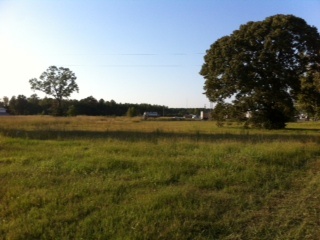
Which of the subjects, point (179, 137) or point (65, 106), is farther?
point (65, 106)

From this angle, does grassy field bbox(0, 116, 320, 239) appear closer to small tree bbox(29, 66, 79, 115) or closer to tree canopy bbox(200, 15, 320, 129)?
tree canopy bbox(200, 15, 320, 129)

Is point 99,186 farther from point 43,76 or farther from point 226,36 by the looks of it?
point 43,76

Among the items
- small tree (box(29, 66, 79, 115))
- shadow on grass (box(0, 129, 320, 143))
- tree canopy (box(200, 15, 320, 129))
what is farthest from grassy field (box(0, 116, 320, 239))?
small tree (box(29, 66, 79, 115))

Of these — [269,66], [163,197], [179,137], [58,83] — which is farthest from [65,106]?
[163,197]

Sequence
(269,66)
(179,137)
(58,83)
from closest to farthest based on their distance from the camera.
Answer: (179,137), (269,66), (58,83)

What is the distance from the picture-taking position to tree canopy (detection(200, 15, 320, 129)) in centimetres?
3388

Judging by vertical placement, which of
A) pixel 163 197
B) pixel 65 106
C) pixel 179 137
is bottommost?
pixel 163 197

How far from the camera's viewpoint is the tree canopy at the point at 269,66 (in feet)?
111

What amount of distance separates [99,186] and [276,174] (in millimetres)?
4375

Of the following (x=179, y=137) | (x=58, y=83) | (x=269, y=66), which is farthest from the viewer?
(x=58, y=83)

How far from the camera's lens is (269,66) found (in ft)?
111

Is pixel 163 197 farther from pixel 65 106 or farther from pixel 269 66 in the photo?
pixel 65 106

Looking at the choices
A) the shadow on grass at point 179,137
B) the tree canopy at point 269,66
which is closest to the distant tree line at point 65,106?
the tree canopy at point 269,66

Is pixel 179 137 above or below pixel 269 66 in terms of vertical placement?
below
